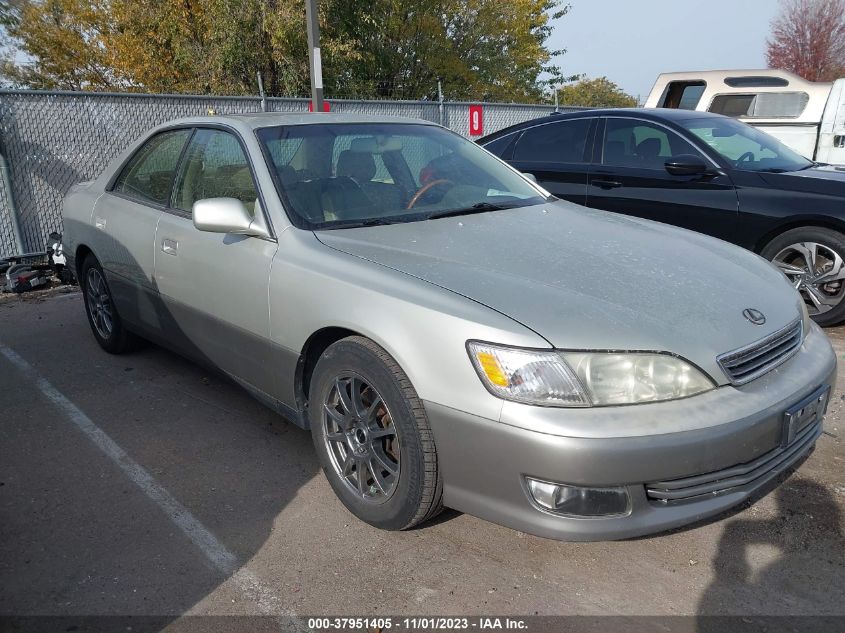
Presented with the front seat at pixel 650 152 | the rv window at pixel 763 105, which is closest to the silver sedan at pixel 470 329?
the front seat at pixel 650 152

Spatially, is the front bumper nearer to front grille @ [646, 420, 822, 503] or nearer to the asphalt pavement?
front grille @ [646, 420, 822, 503]

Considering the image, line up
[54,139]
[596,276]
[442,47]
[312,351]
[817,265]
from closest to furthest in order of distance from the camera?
[596,276] < [312,351] < [817,265] < [54,139] < [442,47]

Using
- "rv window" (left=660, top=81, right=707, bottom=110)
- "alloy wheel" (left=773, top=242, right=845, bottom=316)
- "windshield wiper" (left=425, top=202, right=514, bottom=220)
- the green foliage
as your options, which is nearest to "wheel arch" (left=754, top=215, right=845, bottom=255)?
"alloy wheel" (left=773, top=242, right=845, bottom=316)

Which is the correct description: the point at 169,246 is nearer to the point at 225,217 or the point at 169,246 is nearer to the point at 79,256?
the point at 225,217

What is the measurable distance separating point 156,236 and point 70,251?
5.10ft

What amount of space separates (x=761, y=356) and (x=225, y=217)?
2.20 meters

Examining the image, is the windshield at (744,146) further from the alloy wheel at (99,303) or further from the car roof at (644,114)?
the alloy wheel at (99,303)

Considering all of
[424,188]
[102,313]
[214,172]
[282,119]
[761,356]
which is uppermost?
[282,119]

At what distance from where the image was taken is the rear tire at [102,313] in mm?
4656

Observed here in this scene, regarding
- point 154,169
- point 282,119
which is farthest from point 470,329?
point 154,169

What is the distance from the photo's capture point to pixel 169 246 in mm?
3719

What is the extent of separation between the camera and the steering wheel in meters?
3.40

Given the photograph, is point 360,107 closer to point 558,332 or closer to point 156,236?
point 156,236

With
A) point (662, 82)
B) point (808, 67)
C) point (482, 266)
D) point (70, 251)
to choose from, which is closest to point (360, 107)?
point (662, 82)
